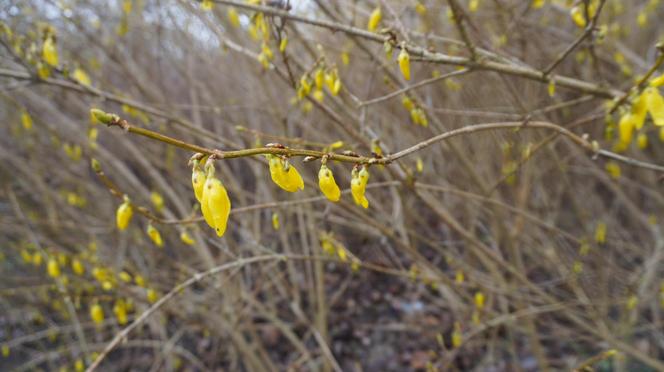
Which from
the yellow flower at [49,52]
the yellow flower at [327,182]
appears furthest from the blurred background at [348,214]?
the yellow flower at [327,182]

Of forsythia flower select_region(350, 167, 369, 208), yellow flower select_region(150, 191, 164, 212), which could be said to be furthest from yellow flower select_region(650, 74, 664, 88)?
yellow flower select_region(150, 191, 164, 212)

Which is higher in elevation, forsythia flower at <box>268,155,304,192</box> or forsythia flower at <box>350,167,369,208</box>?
forsythia flower at <box>268,155,304,192</box>

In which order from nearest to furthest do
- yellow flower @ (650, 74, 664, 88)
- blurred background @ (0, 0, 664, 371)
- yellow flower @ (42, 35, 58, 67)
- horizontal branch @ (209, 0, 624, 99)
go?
1. yellow flower @ (650, 74, 664, 88)
2. horizontal branch @ (209, 0, 624, 99)
3. yellow flower @ (42, 35, 58, 67)
4. blurred background @ (0, 0, 664, 371)

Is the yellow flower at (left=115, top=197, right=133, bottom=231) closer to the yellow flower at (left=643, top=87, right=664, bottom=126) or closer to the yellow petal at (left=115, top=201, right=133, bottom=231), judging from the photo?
the yellow petal at (left=115, top=201, right=133, bottom=231)

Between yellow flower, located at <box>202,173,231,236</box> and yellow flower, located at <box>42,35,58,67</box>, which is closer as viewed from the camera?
yellow flower, located at <box>202,173,231,236</box>

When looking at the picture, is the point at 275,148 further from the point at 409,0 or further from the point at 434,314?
the point at 434,314

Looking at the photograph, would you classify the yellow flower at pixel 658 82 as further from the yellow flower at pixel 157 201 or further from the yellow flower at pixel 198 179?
the yellow flower at pixel 157 201

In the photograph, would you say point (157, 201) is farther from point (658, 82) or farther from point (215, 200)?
point (658, 82)
